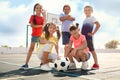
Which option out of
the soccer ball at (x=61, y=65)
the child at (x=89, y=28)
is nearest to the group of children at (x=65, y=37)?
the child at (x=89, y=28)

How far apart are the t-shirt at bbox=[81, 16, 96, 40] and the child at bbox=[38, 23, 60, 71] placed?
0.69 metres

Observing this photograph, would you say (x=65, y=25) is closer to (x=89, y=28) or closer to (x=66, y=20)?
(x=66, y=20)

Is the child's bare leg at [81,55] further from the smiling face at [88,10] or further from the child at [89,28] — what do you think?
the smiling face at [88,10]

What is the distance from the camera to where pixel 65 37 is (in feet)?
20.3

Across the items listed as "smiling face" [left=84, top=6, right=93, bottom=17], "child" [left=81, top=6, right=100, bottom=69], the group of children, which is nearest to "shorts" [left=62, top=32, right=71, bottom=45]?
the group of children

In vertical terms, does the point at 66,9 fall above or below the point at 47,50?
above

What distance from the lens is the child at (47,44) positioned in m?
5.31

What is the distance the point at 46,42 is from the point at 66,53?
0.58 metres

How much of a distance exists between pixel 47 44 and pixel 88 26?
3.88ft

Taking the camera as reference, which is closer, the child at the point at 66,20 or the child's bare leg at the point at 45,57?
the child's bare leg at the point at 45,57

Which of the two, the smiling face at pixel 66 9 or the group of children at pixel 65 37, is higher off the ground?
the smiling face at pixel 66 9

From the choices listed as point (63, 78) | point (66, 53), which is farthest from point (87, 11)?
point (63, 78)

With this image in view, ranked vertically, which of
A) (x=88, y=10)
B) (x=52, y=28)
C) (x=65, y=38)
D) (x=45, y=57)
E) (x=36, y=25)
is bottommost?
(x=45, y=57)

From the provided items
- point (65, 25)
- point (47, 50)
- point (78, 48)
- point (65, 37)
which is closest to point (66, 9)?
point (65, 25)
